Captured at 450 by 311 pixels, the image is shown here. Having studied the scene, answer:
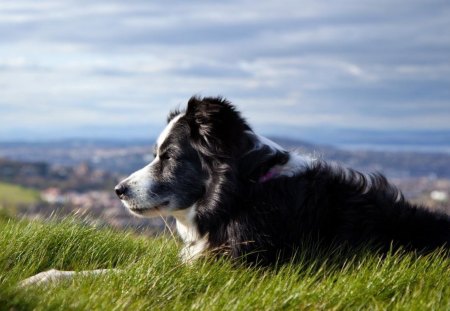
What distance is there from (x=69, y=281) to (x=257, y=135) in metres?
2.09

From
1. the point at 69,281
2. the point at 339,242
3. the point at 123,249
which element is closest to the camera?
A: the point at 69,281

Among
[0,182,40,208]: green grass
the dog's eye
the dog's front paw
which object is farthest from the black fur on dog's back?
[0,182,40,208]: green grass

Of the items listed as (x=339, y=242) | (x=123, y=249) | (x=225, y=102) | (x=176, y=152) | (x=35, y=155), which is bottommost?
(x=35, y=155)

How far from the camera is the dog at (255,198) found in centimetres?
614

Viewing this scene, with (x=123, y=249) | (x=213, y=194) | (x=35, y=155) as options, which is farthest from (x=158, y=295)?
(x=35, y=155)

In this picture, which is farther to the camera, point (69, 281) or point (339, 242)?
point (339, 242)

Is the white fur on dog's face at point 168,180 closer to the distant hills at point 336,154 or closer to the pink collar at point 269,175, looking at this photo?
the pink collar at point 269,175

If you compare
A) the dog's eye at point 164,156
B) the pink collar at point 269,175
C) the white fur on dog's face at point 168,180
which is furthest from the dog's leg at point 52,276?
the pink collar at point 269,175

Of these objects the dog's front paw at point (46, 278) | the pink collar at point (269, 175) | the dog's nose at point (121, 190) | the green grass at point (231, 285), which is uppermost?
the pink collar at point (269, 175)

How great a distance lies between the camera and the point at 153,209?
22.1ft

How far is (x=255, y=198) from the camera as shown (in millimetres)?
6234

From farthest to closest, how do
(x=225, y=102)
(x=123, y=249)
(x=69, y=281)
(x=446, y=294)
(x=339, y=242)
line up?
(x=123, y=249) < (x=225, y=102) < (x=339, y=242) < (x=69, y=281) < (x=446, y=294)

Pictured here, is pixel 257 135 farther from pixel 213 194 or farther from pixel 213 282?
pixel 213 282

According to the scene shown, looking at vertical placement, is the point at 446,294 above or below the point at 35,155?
above
